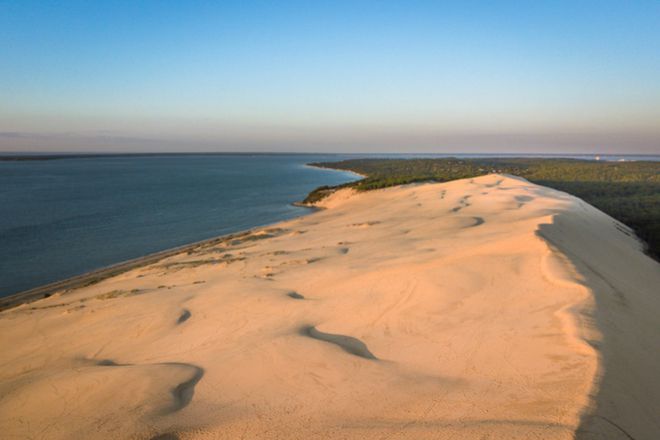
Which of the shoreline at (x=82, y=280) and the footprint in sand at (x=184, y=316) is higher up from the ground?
the footprint in sand at (x=184, y=316)

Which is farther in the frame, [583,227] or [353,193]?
[353,193]

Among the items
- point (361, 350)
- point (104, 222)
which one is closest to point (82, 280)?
point (361, 350)

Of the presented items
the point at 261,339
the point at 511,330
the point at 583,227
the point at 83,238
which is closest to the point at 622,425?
the point at 511,330

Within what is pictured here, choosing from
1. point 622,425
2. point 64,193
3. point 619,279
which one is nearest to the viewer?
point 622,425

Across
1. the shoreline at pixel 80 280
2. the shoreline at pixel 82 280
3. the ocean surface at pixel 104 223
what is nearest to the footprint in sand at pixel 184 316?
the shoreline at pixel 80 280

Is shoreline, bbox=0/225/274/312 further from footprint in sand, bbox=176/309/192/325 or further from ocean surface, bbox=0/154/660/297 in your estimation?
footprint in sand, bbox=176/309/192/325

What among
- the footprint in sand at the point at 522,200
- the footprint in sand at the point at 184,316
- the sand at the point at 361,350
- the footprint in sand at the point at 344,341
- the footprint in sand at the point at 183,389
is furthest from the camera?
the footprint in sand at the point at 522,200

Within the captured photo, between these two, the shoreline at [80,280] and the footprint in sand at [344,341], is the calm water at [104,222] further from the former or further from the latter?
the footprint in sand at [344,341]

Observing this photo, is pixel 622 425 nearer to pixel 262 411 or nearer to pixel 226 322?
pixel 262 411

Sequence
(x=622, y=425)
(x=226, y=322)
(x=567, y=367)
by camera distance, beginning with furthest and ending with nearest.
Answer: (x=226, y=322) → (x=567, y=367) → (x=622, y=425)
